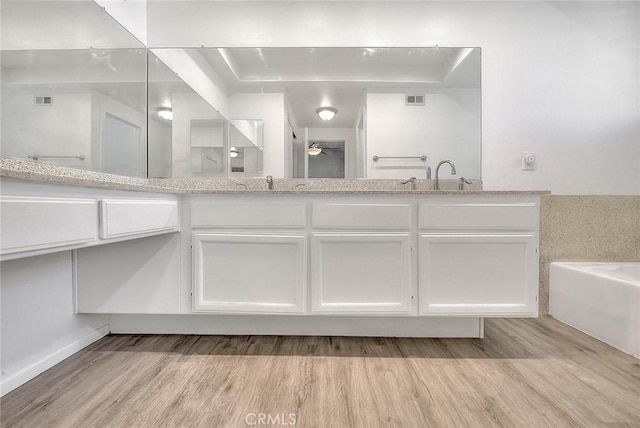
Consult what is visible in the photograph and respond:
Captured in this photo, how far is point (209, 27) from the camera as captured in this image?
6.38 feet

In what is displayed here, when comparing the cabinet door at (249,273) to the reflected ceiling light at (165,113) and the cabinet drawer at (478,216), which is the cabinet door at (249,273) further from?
the reflected ceiling light at (165,113)

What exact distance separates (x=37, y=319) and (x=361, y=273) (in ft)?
4.92

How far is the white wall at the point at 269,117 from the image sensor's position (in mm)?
1904

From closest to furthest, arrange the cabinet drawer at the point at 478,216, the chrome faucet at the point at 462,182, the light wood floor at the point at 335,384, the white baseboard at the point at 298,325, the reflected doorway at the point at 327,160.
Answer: the light wood floor at the point at 335,384 < the cabinet drawer at the point at 478,216 < the white baseboard at the point at 298,325 < the chrome faucet at the point at 462,182 < the reflected doorway at the point at 327,160

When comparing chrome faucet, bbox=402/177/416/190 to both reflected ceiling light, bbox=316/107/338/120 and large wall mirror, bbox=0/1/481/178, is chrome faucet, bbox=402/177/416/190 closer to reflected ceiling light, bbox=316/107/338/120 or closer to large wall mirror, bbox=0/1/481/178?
large wall mirror, bbox=0/1/481/178

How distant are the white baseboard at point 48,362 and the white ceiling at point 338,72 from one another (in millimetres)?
1673

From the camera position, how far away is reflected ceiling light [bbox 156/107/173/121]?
75.7 inches

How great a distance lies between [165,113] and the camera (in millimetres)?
1935

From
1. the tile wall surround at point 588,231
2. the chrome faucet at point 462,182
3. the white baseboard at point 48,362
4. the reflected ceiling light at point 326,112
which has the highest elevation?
the reflected ceiling light at point 326,112

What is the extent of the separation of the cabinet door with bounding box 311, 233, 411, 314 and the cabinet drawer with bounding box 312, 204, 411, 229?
0.05m

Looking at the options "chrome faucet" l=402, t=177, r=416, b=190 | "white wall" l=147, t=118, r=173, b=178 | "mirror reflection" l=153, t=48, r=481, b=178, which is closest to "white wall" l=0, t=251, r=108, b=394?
"white wall" l=147, t=118, r=173, b=178

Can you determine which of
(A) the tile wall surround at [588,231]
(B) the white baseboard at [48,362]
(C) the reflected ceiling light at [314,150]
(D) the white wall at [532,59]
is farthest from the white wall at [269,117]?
(A) the tile wall surround at [588,231]

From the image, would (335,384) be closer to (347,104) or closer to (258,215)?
(258,215)

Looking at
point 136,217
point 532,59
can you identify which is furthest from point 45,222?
point 532,59
